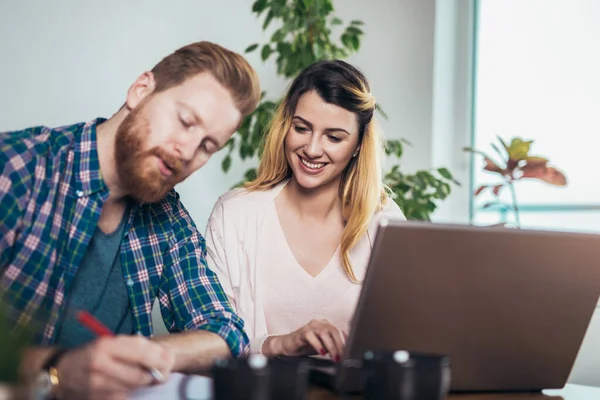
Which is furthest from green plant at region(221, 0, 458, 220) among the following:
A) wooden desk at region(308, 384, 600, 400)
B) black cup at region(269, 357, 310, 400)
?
black cup at region(269, 357, 310, 400)

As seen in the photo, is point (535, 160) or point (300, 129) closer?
point (300, 129)

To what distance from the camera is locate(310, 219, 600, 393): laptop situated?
0.87 meters

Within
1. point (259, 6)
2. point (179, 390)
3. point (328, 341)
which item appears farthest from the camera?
point (259, 6)

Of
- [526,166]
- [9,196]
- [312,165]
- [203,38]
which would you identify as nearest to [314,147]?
[312,165]

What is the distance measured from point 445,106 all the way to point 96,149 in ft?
7.54

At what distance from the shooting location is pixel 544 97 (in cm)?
324

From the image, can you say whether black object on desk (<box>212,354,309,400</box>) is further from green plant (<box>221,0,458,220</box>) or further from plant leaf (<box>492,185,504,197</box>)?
plant leaf (<box>492,185,504,197</box>)

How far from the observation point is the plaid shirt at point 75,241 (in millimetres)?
1304

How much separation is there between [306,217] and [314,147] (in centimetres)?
23

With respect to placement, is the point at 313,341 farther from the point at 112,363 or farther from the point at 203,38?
the point at 203,38

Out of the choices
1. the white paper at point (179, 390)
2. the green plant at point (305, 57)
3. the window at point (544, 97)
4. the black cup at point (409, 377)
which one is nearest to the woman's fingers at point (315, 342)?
the white paper at point (179, 390)

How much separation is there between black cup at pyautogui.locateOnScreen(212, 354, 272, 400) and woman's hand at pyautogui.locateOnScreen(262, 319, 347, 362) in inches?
22.0

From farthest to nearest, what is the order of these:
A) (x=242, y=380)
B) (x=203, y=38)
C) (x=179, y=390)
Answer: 1. (x=203, y=38)
2. (x=179, y=390)
3. (x=242, y=380)

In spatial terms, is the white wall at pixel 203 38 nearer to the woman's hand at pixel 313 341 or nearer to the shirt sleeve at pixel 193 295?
the shirt sleeve at pixel 193 295
